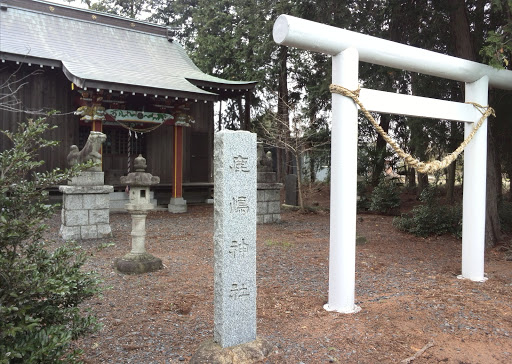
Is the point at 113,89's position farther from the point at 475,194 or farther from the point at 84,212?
the point at 475,194

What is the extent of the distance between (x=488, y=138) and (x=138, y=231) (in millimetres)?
6664

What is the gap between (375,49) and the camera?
4.34 m

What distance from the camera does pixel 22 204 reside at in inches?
96.9

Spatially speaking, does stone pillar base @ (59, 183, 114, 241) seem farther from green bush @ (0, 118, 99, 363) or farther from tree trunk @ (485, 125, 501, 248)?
tree trunk @ (485, 125, 501, 248)

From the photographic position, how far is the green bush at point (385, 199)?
13102 mm

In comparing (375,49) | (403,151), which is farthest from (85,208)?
(375,49)

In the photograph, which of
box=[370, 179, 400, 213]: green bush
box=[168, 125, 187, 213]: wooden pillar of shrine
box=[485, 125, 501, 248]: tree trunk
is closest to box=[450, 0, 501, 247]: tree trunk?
box=[485, 125, 501, 248]: tree trunk

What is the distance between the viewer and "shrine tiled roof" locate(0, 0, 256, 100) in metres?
10.7

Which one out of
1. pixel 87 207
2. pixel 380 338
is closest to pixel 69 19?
pixel 87 207

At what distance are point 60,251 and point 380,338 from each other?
9.25 feet

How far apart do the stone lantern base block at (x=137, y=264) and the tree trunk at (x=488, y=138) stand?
623 cm

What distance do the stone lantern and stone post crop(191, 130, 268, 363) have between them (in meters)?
2.86

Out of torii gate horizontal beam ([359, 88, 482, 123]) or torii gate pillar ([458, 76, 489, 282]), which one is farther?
torii gate pillar ([458, 76, 489, 282])

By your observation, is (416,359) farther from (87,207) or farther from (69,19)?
(69,19)
